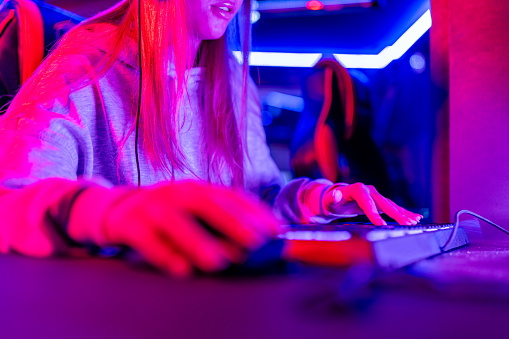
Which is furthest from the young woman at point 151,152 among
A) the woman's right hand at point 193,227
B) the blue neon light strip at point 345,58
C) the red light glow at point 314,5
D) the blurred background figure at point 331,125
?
the blue neon light strip at point 345,58

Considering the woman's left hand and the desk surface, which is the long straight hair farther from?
the desk surface

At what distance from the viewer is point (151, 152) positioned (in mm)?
929

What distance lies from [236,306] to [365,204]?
2.26ft

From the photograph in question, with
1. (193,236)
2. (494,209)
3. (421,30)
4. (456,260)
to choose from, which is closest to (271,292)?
(193,236)

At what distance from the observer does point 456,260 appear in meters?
0.44

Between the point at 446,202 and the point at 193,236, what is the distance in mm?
886

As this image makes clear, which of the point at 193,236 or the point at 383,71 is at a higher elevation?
the point at 383,71

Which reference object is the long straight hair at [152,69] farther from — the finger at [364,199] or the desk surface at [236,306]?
the desk surface at [236,306]

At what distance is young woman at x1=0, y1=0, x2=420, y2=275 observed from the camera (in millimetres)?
276

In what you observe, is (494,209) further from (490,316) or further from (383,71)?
(383,71)

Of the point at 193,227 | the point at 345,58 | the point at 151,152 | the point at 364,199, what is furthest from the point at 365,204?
the point at 345,58

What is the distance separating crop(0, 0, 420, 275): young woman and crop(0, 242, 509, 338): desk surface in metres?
0.03

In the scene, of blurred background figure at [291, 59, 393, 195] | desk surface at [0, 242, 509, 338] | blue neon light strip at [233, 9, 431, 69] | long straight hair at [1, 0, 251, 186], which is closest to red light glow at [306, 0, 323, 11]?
blue neon light strip at [233, 9, 431, 69]

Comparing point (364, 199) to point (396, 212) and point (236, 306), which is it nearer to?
point (396, 212)
